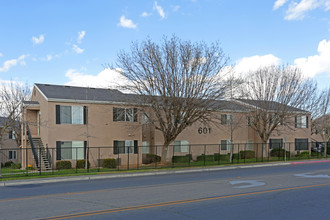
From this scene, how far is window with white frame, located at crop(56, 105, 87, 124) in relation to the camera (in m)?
28.8

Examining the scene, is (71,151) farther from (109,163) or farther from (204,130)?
(204,130)

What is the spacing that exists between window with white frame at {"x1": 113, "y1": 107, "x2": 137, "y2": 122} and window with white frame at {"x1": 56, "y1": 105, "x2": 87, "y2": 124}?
2.76 m

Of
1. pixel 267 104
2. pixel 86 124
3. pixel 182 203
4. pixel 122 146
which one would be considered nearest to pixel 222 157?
pixel 267 104

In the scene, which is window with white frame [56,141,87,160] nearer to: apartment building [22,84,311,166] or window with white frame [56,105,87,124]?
apartment building [22,84,311,166]

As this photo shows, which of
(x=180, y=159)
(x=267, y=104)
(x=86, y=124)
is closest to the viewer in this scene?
(x=86, y=124)

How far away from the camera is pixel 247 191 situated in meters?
13.5

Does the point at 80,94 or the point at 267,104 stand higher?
the point at 80,94

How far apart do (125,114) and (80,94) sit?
13.9ft

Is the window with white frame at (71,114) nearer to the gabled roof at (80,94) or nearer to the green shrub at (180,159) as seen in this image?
the gabled roof at (80,94)

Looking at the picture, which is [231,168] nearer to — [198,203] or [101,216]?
[198,203]

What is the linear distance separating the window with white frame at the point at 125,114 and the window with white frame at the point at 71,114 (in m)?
2.76

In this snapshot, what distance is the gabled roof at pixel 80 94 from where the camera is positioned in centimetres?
2859

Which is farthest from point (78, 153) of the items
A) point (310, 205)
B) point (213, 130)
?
point (310, 205)

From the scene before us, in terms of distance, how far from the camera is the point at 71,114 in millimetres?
29469
